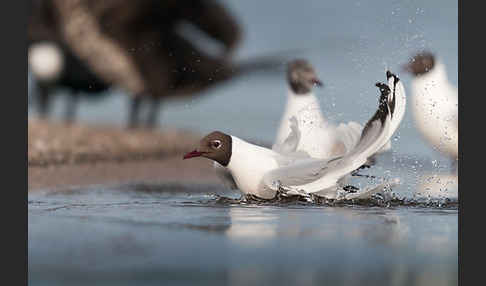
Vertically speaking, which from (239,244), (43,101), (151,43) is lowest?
(239,244)

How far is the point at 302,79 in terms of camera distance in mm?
4898

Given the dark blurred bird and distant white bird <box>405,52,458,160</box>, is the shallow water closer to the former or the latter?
distant white bird <box>405,52,458,160</box>

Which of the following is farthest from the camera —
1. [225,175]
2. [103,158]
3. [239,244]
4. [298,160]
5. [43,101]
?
[43,101]

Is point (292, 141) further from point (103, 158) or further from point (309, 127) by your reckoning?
point (103, 158)

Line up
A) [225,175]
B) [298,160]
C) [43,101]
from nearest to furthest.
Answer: [298,160], [225,175], [43,101]

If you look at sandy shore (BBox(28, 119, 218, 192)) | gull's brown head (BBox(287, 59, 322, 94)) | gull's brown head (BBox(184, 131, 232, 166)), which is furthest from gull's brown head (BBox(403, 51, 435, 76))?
gull's brown head (BBox(184, 131, 232, 166))

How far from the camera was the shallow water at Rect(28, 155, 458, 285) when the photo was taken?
202cm

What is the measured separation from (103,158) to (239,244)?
414 centimetres

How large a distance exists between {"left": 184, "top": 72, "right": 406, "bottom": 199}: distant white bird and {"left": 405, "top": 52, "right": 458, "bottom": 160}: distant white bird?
5.85 ft

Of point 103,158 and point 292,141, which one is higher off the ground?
point 292,141

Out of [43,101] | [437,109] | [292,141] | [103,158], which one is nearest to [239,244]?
[292,141]

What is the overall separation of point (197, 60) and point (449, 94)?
397cm

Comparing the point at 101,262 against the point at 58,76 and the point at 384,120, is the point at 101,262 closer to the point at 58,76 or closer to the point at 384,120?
the point at 384,120

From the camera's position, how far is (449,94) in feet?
17.9
